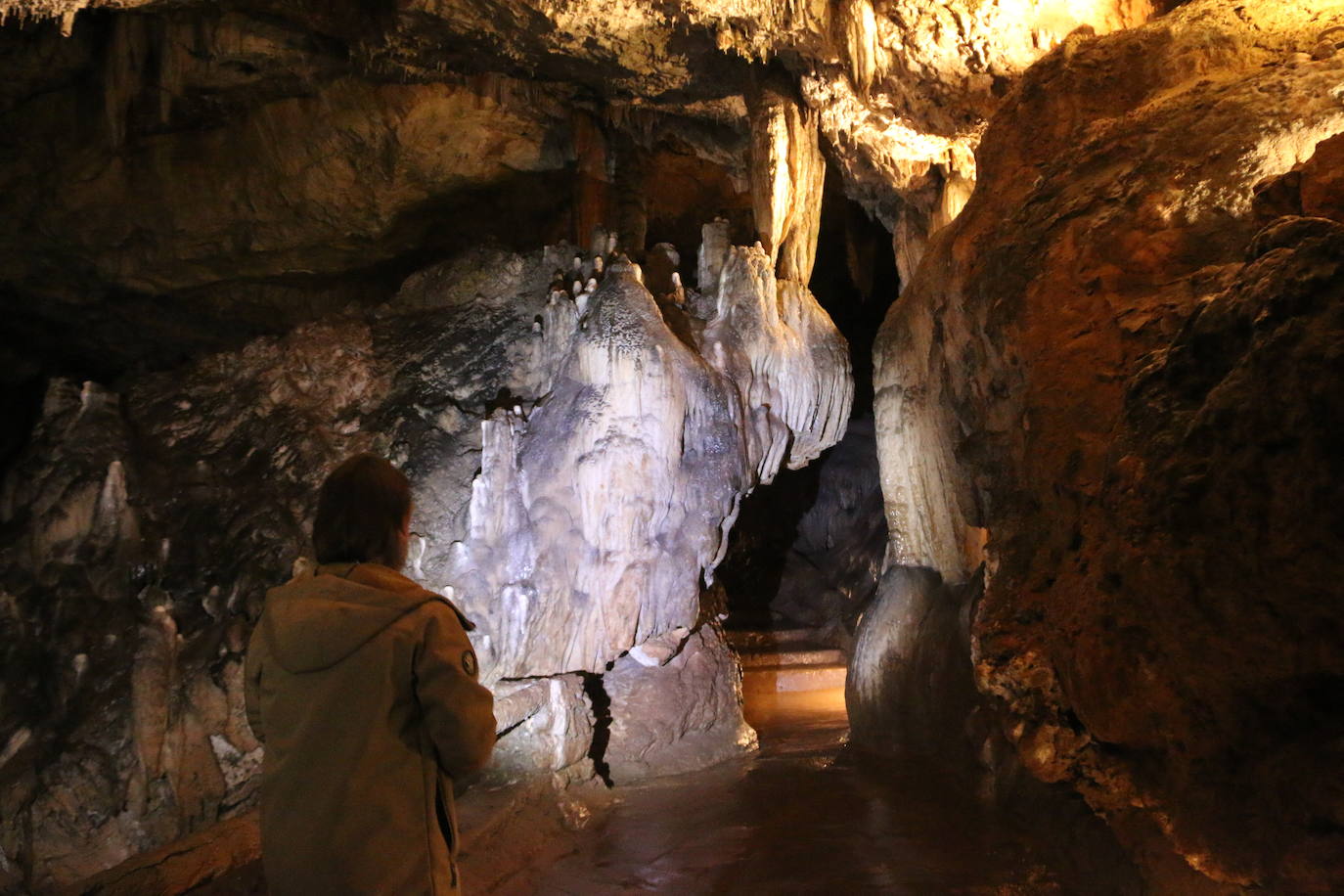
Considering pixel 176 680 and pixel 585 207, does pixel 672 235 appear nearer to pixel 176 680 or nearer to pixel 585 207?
pixel 585 207

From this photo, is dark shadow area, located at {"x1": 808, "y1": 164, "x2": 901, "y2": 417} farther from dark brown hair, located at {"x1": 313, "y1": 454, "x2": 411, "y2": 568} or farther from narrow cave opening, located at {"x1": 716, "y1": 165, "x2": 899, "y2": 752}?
dark brown hair, located at {"x1": 313, "y1": 454, "x2": 411, "y2": 568}

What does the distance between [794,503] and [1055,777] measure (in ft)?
40.5

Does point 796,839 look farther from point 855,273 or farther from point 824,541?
point 824,541

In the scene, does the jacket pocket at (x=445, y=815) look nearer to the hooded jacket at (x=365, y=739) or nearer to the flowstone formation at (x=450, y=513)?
the hooded jacket at (x=365, y=739)

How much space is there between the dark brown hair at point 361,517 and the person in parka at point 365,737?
0.10m

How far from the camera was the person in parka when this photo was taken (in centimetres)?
134

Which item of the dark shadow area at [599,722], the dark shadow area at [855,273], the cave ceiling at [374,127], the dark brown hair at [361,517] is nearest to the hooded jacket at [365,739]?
the dark brown hair at [361,517]

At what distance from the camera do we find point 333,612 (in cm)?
140

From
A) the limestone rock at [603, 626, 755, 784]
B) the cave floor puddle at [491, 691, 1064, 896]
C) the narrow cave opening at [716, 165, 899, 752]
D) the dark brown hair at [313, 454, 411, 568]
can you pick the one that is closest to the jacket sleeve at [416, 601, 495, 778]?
the dark brown hair at [313, 454, 411, 568]

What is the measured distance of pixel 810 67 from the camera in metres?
7.54

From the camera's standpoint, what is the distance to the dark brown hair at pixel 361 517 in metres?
1.56

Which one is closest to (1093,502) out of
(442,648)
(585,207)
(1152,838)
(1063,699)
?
(1063,699)

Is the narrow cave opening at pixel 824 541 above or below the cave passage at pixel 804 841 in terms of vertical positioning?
above

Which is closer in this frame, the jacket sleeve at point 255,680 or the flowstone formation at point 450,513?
the jacket sleeve at point 255,680
